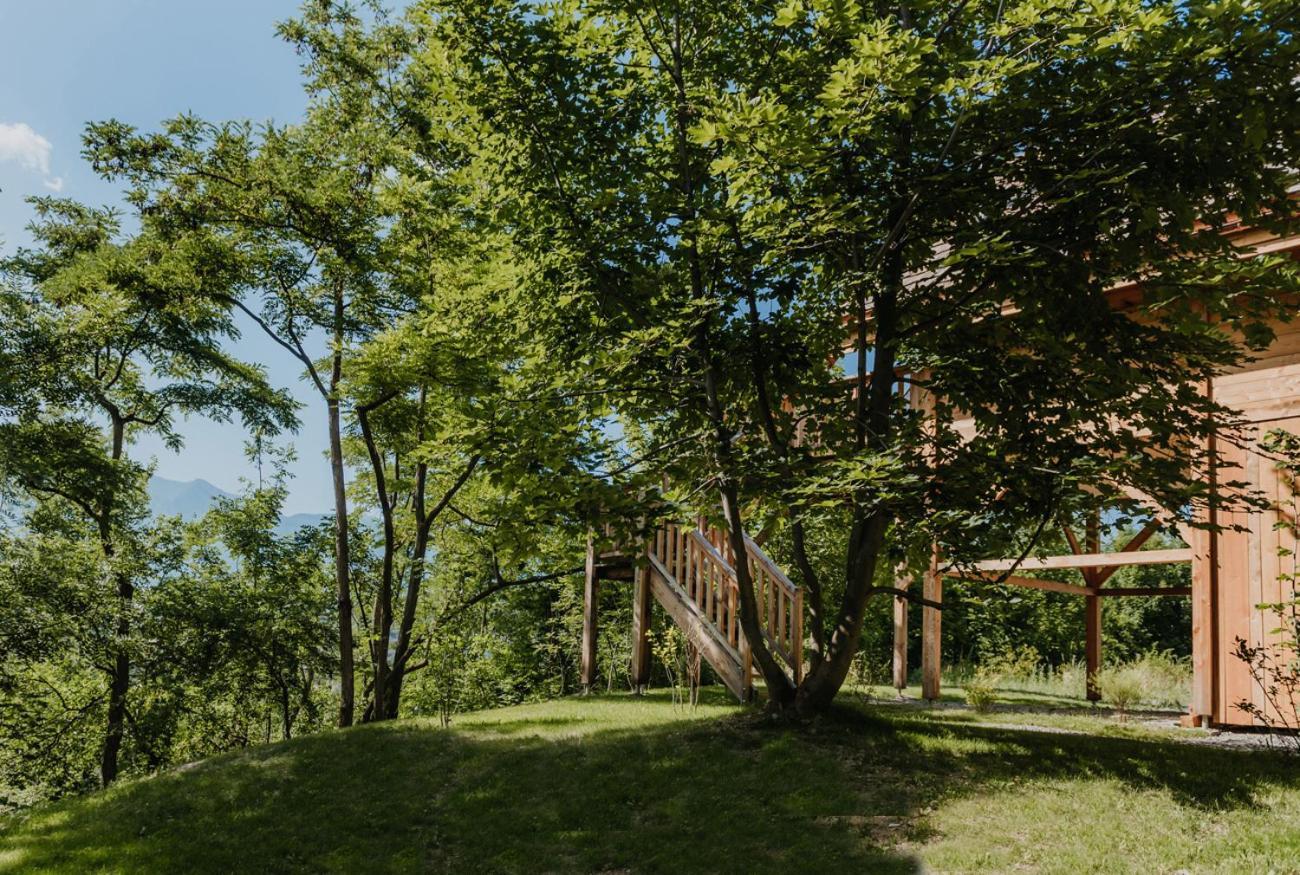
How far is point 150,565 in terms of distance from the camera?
575 inches

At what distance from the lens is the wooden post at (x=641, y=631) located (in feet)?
39.1

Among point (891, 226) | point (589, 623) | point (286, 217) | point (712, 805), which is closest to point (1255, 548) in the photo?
point (891, 226)

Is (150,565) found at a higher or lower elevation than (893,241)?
lower

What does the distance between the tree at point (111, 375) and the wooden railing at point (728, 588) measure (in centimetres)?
780

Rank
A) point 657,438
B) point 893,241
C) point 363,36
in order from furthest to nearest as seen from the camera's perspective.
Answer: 1. point 363,36
2. point 657,438
3. point 893,241

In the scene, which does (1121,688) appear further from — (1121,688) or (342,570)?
(342,570)

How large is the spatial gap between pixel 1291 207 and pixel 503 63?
597 centimetres

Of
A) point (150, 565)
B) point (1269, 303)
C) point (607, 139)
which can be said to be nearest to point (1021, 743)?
point (1269, 303)

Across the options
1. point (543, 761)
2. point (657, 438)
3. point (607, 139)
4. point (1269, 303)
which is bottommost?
point (543, 761)

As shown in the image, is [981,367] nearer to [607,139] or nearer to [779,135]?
[779,135]

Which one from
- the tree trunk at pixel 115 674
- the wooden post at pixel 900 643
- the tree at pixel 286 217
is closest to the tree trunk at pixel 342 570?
the tree at pixel 286 217

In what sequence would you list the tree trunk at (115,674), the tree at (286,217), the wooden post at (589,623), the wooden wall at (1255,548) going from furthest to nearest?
the tree trunk at (115,674)
the wooden post at (589,623)
the tree at (286,217)
the wooden wall at (1255,548)

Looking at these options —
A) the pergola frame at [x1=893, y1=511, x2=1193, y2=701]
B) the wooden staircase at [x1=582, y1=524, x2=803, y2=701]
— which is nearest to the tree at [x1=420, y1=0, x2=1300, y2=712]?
the wooden staircase at [x1=582, y1=524, x2=803, y2=701]

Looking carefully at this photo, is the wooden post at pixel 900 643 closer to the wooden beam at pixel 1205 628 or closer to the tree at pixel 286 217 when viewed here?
the wooden beam at pixel 1205 628
